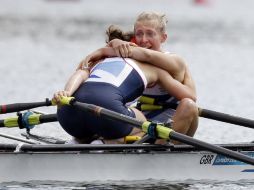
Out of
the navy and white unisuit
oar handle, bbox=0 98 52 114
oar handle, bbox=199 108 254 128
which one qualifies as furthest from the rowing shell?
oar handle, bbox=0 98 52 114

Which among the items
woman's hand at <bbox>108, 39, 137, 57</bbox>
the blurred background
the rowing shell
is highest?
woman's hand at <bbox>108, 39, 137, 57</bbox>

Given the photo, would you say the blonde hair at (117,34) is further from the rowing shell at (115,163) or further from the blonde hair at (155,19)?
the rowing shell at (115,163)

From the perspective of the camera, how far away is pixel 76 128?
37.3 feet

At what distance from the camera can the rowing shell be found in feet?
36.4

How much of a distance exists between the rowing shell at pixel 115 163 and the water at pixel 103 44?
10 cm

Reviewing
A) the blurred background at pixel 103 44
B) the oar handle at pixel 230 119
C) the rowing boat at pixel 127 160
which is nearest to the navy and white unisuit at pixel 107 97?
the rowing boat at pixel 127 160

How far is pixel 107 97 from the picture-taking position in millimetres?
11398

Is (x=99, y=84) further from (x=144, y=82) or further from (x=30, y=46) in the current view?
(x=30, y=46)

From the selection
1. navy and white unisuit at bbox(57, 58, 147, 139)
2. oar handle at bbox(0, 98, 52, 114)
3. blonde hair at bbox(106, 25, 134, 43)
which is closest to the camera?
navy and white unisuit at bbox(57, 58, 147, 139)

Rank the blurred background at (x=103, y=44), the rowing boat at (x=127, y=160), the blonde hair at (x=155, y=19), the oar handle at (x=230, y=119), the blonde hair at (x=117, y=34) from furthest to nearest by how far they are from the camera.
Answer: the blurred background at (x=103, y=44) → the oar handle at (x=230, y=119) → the blonde hair at (x=117, y=34) → the blonde hair at (x=155, y=19) → the rowing boat at (x=127, y=160)

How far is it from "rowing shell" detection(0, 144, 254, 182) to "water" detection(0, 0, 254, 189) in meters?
0.10

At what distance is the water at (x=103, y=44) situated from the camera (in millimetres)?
16359

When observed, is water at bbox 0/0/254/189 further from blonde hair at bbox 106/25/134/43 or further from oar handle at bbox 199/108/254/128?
blonde hair at bbox 106/25/134/43

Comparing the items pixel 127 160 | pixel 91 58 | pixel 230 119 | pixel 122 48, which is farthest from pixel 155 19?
pixel 127 160
